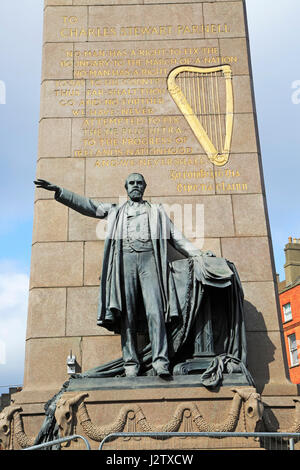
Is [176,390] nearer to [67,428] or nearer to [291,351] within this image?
[67,428]

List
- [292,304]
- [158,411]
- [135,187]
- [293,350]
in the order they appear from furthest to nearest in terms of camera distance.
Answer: [292,304] → [293,350] → [135,187] → [158,411]

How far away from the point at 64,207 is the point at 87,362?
301 centimetres

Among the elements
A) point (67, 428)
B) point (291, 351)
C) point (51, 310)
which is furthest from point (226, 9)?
point (291, 351)

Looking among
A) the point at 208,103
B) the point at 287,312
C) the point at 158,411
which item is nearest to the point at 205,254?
the point at 158,411

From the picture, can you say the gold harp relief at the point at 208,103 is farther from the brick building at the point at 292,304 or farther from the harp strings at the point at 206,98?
the brick building at the point at 292,304

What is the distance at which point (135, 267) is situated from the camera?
989 cm

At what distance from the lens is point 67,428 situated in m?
8.59

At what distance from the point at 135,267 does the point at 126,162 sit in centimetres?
280

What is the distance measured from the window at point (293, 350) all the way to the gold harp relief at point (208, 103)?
27101 millimetres

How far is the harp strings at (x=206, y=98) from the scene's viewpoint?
12.2 metres

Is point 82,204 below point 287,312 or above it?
below

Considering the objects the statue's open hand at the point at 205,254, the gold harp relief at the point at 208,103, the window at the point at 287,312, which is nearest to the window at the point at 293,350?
the window at the point at 287,312

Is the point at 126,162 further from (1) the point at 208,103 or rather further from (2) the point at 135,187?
(1) the point at 208,103

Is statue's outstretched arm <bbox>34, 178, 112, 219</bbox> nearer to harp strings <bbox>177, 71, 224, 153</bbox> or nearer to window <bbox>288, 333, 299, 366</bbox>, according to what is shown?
harp strings <bbox>177, 71, 224, 153</bbox>
